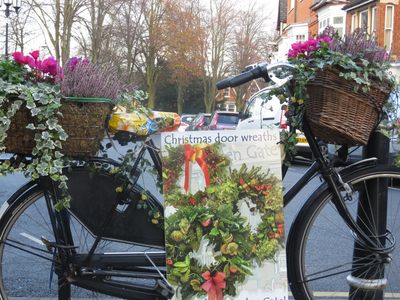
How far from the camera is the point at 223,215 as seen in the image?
234cm

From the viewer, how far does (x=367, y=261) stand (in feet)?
8.51

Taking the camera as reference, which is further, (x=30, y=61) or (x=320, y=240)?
(x=320, y=240)

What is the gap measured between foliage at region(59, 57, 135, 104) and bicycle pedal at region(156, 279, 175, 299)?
0.96m

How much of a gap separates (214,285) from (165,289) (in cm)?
24

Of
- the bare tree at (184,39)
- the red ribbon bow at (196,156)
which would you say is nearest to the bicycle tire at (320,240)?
the red ribbon bow at (196,156)

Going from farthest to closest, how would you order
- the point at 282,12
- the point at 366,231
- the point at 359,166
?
the point at 282,12 < the point at 366,231 < the point at 359,166

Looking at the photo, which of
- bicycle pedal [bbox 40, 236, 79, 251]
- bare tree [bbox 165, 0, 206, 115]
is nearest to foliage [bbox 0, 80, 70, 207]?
bicycle pedal [bbox 40, 236, 79, 251]

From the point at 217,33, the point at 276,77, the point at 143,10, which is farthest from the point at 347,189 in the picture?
the point at 217,33

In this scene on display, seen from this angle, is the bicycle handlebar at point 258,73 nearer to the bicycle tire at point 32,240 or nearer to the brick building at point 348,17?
the bicycle tire at point 32,240

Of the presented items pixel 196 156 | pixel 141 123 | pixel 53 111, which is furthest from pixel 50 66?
pixel 196 156

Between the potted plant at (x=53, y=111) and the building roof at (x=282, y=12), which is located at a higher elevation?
the building roof at (x=282, y=12)

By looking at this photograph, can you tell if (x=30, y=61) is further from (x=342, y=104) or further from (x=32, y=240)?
(x=342, y=104)

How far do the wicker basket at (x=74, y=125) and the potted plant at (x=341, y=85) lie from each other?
0.93 metres

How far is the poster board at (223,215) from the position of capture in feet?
7.66
